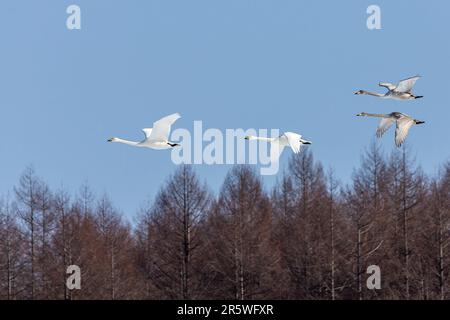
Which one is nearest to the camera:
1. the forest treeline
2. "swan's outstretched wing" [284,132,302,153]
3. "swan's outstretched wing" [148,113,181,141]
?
"swan's outstretched wing" [284,132,302,153]

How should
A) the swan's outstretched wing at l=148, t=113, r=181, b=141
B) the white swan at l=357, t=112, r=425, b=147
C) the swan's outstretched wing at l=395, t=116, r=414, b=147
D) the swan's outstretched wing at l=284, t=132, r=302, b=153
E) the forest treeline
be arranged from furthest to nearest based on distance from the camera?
the forest treeline → the white swan at l=357, t=112, r=425, b=147 → the swan's outstretched wing at l=395, t=116, r=414, b=147 → the swan's outstretched wing at l=148, t=113, r=181, b=141 → the swan's outstretched wing at l=284, t=132, r=302, b=153

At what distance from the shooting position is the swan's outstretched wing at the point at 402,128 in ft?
127

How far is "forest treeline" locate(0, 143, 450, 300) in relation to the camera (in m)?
55.0

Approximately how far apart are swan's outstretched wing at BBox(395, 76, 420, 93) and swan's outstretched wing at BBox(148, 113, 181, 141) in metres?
8.51

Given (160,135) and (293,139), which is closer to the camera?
(293,139)

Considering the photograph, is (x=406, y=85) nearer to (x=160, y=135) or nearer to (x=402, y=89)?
(x=402, y=89)

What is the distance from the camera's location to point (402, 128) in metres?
39.2

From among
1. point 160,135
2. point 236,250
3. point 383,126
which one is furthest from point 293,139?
point 236,250

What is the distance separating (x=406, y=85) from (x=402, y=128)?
1558mm

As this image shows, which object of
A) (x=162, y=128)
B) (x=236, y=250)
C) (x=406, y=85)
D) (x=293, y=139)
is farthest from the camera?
(x=236, y=250)

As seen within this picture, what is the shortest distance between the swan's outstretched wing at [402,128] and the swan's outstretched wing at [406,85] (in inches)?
42.0

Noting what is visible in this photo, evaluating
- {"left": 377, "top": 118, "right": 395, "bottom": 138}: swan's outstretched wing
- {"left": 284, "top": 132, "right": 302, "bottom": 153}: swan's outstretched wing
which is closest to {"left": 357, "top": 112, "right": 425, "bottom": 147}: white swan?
{"left": 377, "top": 118, "right": 395, "bottom": 138}: swan's outstretched wing

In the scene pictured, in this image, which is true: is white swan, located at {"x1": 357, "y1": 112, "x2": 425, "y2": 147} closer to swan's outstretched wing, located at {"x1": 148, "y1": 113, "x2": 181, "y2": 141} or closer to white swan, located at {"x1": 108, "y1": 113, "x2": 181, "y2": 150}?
white swan, located at {"x1": 108, "y1": 113, "x2": 181, "y2": 150}

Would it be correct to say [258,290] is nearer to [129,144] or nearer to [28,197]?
[28,197]
